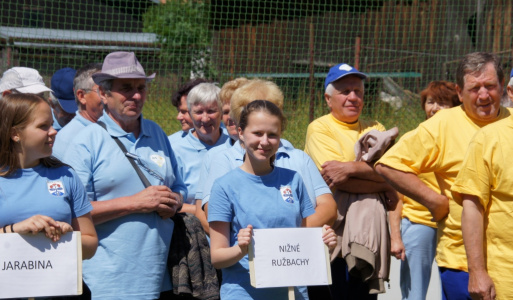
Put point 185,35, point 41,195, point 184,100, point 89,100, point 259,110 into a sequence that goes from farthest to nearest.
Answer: point 185,35, point 184,100, point 89,100, point 259,110, point 41,195

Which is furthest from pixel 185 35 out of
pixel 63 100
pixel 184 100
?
pixel 63 100

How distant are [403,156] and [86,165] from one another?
1.54m

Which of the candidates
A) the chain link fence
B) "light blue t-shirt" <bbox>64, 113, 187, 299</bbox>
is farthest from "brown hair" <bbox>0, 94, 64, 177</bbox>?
the chain link fence

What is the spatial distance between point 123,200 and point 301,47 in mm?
8419

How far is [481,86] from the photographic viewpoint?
3.54m

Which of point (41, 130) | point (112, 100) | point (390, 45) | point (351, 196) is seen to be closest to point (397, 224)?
point (351, 196)

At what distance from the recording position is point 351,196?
4297 mm

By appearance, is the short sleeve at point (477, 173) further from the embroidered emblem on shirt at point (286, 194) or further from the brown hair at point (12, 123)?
the brown hair at point (12, 123)

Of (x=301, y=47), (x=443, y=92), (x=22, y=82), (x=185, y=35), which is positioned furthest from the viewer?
(x=185, y=35)

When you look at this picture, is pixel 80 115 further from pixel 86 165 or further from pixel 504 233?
pixel 504 233

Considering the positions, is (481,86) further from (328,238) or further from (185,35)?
(185,35)

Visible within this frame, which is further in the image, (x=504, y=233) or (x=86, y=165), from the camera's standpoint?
(x=86, y=165)

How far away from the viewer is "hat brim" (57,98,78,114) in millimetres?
4988

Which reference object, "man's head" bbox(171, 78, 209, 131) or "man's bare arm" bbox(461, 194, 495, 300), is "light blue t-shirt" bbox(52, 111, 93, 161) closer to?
"man's head" bbox(171, 78, 209, 131)
